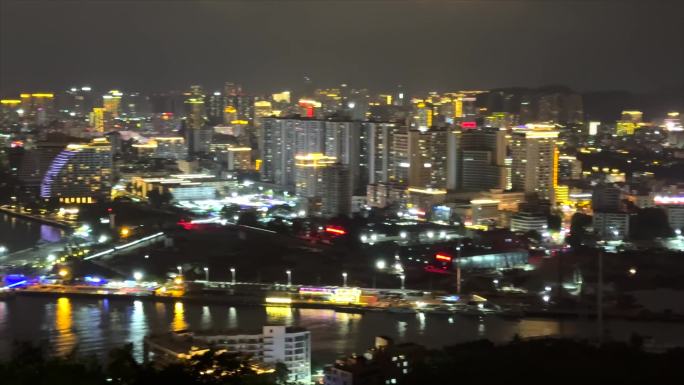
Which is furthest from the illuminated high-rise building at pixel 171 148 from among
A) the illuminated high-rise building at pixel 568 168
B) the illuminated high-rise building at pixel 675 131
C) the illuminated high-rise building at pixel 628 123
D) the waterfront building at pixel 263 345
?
A: the waterfront building at pixel 263 345

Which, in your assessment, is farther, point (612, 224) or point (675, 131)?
point (675, 131)

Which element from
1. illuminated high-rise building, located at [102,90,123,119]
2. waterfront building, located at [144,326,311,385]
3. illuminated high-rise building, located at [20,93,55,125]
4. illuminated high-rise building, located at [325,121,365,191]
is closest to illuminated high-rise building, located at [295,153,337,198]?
illuminated high-rise building, located at [325,121,365,191]

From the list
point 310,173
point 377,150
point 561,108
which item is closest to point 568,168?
point 377,150

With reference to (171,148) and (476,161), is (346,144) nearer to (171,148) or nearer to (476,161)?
(476,161)

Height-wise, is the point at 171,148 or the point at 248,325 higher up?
the point at 171,148

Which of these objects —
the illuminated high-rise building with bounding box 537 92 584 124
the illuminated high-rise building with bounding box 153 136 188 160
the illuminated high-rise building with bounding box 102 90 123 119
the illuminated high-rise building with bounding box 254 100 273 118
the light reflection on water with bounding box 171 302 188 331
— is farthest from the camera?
the illuminated high-rise building with bounding box 102 90 123 119

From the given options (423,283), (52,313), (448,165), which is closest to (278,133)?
(448,165)

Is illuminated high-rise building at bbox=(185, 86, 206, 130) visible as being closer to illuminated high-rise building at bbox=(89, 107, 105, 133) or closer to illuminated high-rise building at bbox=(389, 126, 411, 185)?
illuminated high-rise building at bbox=(89, 107, 105, 133)
